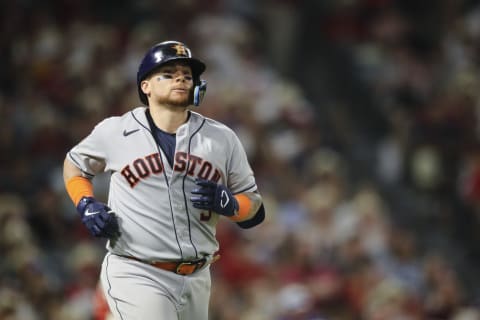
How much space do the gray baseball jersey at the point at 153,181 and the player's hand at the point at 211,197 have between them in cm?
12

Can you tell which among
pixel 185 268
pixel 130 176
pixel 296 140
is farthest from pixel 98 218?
pixel 296 140

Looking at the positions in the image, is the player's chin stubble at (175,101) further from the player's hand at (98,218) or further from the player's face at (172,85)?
the player's hand at (98,218)

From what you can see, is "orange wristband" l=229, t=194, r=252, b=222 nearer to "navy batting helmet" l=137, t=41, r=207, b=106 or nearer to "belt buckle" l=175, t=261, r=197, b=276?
"belt buckle" l=175, t=261, r=197, b=276

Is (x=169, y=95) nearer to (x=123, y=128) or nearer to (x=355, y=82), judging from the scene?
(x=123, y=128)

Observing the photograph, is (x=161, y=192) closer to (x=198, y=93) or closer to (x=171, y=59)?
(x=198, y=93)

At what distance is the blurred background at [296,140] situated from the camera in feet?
27.7

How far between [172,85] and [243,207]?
663mm

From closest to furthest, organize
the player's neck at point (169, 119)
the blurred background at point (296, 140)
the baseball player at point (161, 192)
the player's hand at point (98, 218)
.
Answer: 1. the player's hand at point (98, 218)
2. the baseball player at point (161, 192)
3. the player's neck at point (169, 119)
4. the blurred background at point (296, 140)

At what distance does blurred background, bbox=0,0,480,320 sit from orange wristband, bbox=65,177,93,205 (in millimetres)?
2242

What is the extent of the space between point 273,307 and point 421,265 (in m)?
1.72

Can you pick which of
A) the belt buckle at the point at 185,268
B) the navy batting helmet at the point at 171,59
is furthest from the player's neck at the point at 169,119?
the belt buckle at the point at 185,268

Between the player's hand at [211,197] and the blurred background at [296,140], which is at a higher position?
the blurred background at [296,140]

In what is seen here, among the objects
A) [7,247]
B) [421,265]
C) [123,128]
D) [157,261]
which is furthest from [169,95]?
[421,265]

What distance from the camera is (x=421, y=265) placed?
30.6ft
